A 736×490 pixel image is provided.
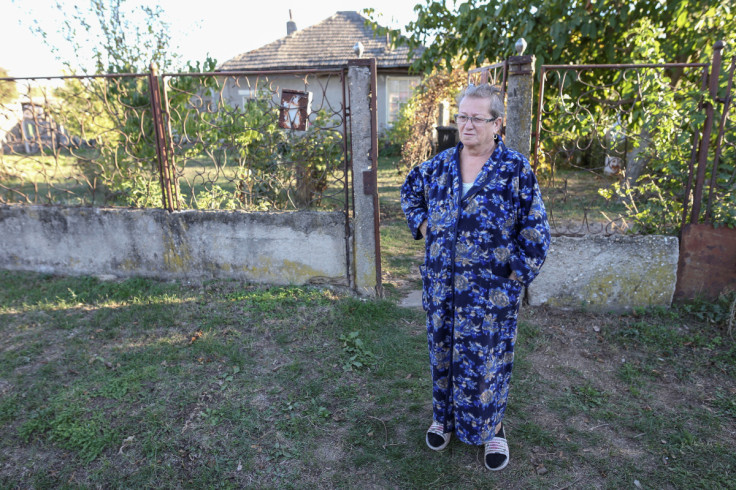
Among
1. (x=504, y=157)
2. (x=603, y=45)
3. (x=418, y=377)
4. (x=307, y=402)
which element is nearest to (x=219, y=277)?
(x=307, y=402)

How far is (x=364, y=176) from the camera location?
413cm

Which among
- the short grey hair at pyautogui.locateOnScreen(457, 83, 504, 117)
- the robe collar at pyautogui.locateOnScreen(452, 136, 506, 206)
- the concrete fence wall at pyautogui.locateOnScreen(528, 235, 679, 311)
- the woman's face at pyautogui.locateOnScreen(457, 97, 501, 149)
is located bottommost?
the concrete fence wall at pyautogui.locateOnScreen(528, 235, 679, 311)

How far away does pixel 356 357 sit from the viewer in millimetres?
3596

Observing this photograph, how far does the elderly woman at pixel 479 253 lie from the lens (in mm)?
2217

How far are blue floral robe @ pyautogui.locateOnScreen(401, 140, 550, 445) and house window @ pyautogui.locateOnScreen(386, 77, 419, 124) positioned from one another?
13639 mm

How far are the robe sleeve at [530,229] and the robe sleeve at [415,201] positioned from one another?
1.73 feet

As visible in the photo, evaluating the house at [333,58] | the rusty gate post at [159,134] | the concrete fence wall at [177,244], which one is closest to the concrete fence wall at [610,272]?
the concrete fence wall at [177,244]

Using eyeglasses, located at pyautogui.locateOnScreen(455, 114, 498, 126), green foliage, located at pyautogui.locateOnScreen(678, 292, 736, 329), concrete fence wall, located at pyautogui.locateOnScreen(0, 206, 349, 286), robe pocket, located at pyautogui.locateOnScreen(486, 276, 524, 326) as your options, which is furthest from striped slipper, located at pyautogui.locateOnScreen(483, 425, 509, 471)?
green foliage, located at pyautogui.locateOnScreen(678, 292, 736, 329)

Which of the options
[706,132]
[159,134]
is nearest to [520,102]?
[706,132]

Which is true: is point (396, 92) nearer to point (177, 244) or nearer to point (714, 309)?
point (177, 244)

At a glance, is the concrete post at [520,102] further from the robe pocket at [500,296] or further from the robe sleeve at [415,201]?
the robe pocket at [500,296]

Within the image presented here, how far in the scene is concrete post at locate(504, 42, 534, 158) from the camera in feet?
12.6

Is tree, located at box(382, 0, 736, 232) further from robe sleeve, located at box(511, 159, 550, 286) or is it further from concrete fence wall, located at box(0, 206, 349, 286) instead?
concrete fence wall, located at box(0, 206, 349, 286)

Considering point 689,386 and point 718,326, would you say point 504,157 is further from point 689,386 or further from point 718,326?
point 718,326
